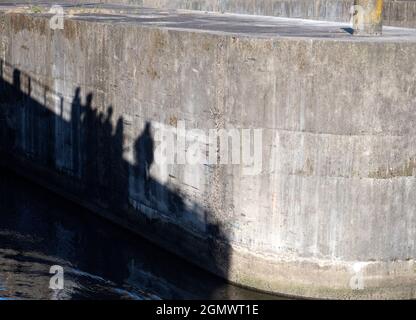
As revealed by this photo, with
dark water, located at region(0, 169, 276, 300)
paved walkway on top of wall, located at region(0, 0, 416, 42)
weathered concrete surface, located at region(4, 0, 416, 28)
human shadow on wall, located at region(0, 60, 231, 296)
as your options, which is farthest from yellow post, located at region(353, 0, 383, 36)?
dark water, located at region(0, 169, 276, 300)

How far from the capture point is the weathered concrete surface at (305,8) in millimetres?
19906

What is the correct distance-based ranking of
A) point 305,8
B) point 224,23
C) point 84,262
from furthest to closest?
point 305,8
point 224,23
point 84,262

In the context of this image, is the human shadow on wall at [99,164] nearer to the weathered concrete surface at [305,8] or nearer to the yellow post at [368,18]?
the yellow post at [368,18]

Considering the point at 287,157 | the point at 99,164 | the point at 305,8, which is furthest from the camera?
the point at 305,8

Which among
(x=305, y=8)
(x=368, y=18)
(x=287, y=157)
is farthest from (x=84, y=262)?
(x=305, y=8)

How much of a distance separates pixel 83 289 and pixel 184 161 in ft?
10.1

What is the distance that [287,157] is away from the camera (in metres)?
15.1

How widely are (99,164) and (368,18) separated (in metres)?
7.31

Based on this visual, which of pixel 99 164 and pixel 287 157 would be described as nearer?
pixel 287 157

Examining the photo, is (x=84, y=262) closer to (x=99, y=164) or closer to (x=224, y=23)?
(x=99, y=164)

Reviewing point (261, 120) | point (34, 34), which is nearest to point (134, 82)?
point (261, 120)

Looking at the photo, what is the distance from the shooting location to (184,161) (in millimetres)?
17125

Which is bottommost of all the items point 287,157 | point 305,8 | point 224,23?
point 287,157

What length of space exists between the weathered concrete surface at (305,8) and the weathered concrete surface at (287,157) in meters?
2.06
